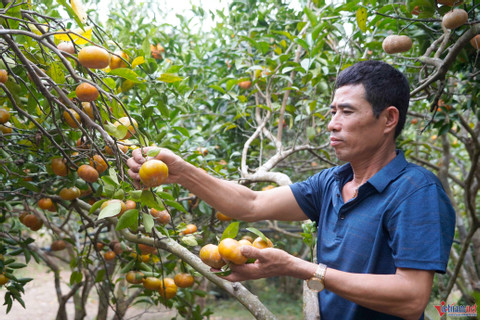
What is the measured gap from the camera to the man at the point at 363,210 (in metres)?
1.08

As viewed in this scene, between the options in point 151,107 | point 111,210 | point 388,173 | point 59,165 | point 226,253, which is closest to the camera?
point 111,210

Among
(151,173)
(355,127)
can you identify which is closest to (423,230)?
(355,127)

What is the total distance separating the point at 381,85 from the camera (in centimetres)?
129

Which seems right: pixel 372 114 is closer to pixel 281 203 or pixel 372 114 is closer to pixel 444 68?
pixel 281 203

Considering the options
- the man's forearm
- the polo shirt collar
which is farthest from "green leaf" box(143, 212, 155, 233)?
the polo shirt collar

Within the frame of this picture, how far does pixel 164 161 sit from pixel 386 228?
73cm

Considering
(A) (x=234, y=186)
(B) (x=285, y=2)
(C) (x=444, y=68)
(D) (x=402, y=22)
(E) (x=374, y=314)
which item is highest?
(B) (x=285, y=2)

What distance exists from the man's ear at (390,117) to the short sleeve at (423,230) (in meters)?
0.25

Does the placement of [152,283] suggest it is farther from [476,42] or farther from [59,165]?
[476,42]

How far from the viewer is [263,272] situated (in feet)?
3.78

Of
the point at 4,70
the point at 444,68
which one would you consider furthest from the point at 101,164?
the point at 444,68

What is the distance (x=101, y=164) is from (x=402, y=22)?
1729 mm

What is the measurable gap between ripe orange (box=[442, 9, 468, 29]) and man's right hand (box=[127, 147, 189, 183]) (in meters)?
1.19

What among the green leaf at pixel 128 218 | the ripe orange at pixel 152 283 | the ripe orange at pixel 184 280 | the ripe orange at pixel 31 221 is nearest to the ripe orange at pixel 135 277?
the ripe orange at pixel 152 283
